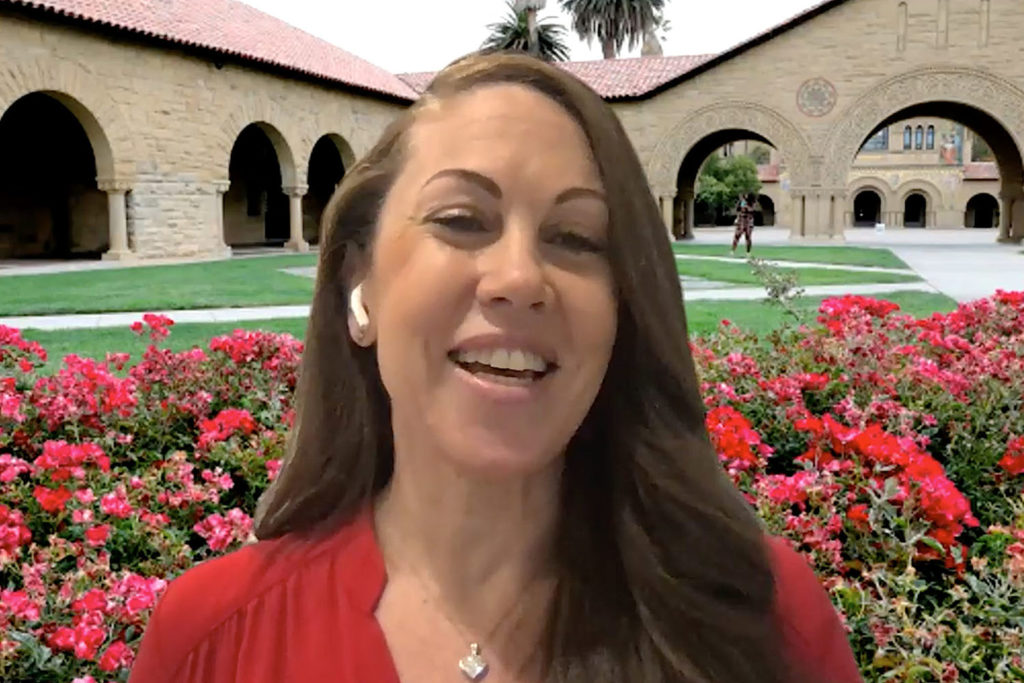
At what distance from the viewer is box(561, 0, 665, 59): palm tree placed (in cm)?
5284

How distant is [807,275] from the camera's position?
50.2 ft

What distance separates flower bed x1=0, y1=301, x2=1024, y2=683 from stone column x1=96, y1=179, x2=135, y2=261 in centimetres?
1498

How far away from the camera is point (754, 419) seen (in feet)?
13.1

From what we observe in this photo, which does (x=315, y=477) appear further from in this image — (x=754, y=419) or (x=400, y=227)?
(x=754, y=419)

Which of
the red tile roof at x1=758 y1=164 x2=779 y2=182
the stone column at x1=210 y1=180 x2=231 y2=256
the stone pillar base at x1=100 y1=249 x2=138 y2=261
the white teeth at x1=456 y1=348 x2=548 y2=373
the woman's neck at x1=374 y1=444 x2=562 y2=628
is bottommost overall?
the woman's neck at x1=374 y1=444 x2=562 y2=628

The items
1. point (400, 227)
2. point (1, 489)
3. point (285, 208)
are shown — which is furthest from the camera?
point (285, 208)

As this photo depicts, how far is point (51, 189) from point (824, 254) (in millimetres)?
18336

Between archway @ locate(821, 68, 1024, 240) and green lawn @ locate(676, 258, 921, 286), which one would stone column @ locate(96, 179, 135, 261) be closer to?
green lawn @ locate(676, 258, 921, 286)

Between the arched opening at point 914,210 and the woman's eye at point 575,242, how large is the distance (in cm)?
6249

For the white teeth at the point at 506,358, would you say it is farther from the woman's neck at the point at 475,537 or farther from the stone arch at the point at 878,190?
the stone arch at the point at 878,190

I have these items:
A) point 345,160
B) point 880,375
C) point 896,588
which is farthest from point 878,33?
point 896,588

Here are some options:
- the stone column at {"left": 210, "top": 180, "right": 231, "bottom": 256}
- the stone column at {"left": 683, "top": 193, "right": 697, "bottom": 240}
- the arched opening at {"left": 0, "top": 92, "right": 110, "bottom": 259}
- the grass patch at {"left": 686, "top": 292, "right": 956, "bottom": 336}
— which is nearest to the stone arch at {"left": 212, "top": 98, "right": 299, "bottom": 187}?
the stone column at {"left": 210, "top": 180, "right": 231, "bottom": 256}

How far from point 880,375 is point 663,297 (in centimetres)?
341

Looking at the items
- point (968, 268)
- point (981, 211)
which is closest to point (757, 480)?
point (968, 268)
